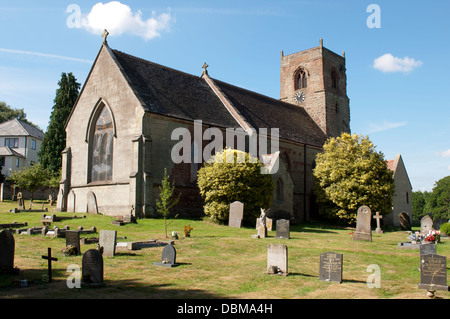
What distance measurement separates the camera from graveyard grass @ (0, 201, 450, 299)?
9.38 m

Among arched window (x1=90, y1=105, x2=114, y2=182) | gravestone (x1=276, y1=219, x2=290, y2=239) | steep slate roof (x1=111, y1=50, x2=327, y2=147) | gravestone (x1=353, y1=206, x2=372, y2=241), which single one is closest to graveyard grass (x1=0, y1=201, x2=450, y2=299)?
gravestone (x1=276, y1=219, x2=290, y2=239)

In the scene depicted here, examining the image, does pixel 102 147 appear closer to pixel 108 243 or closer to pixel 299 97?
pixel 108 243

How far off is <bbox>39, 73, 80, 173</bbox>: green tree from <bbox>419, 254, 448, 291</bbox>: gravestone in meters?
42.6

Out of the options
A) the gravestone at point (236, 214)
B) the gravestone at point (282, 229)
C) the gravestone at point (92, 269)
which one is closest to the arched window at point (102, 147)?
the gravestone at point (236, 214)

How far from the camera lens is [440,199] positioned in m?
73.6

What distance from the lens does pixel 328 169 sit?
3288cm

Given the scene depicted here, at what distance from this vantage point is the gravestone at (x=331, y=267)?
10977mm

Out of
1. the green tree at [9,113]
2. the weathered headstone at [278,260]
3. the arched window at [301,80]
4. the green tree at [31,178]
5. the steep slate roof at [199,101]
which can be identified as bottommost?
the weathered headstone at [278,260]

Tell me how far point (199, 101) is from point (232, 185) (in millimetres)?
9476

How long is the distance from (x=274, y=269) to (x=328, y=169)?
2228 centimetres

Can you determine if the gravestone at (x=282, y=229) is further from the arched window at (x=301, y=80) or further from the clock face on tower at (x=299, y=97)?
the arched window at (x=301, y=80)

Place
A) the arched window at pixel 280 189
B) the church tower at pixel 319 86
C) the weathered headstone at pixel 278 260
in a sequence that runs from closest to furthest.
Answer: the weathered headstone at pixel 278 260
the arched window at pixel 280 189
the church tower at pixel 319 86

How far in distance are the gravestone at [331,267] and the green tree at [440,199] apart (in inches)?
2708
